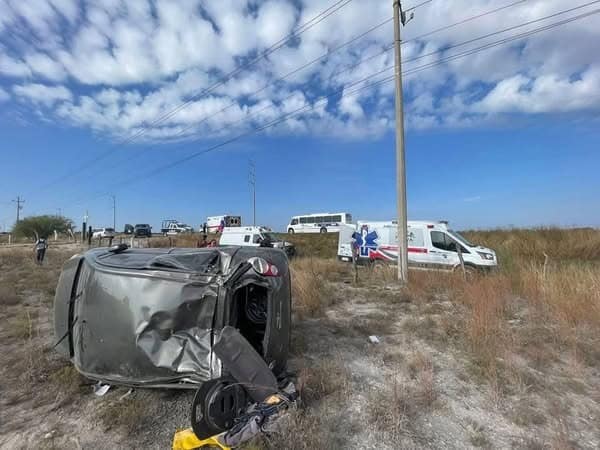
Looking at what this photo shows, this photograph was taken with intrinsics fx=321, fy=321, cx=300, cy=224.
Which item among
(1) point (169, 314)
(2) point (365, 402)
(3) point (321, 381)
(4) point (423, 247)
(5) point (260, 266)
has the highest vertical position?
(5) point (260, 266)

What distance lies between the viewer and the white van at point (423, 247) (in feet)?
40.0

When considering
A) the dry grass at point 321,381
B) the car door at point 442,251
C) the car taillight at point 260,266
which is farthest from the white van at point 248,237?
the car taillight at point 260,266

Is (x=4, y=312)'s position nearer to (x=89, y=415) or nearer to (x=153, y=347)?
(x=89, y=415)

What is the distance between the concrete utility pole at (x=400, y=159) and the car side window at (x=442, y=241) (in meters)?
3.02

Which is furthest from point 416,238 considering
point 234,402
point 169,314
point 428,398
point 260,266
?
point 234,402

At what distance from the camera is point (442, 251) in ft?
42.6

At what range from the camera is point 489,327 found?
17.2 ft

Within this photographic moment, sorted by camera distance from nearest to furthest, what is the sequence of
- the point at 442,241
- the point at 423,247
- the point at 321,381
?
1. the point at 321,381
2. the point at 442,241
3. the point at 423,247

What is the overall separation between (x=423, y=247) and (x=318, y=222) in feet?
101

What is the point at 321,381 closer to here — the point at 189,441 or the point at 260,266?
the point at 189,441

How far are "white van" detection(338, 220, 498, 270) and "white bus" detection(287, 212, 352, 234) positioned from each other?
24600 mm

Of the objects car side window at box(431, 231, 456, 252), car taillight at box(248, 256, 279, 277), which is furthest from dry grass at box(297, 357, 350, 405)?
car side window at box(431, 231, 456, 252)

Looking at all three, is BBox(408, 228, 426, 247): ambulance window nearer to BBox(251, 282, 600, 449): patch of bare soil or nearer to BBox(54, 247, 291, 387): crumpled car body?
BBox(251, 282, 600, 449): patch of bare soil

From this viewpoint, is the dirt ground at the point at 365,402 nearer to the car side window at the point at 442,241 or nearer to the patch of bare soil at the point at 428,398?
the patch of bare soil at the point at 428,398
